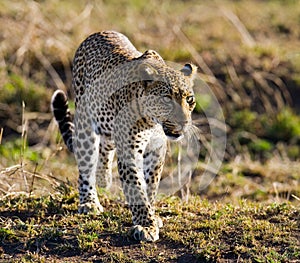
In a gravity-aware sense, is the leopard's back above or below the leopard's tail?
above

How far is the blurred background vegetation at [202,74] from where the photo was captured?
10508mm

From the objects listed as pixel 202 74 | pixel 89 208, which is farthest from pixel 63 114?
pixel 202 74

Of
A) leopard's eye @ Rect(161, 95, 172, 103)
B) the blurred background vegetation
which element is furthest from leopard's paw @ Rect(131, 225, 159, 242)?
the blurred background vegetation

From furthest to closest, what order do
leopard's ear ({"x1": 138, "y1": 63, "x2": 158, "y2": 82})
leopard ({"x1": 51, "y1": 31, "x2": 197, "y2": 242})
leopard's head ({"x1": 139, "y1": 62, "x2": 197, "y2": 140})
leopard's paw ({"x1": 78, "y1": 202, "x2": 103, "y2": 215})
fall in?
leopard's paw ({"x1": 78, "y1": 202, "x2": 103, "y2": 215}), leopard's ear ({"x1": 138, "y1": 63, "x2": 158, "y2": 82}), leopard ({"x1": 51, "y1": 31, "x2": 197, "y2": 242}), leopard's head ({"x1": 139, "y1": 62, "x2": 197, "y2": 140})

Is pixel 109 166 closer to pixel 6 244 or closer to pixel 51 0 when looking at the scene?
pixel 6 244

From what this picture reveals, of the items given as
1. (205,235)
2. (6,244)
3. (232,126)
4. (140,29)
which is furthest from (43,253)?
(140,29)

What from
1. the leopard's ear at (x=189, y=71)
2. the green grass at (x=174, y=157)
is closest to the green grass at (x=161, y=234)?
the green grass at (x=174, y=157)

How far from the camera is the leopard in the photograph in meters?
6.01

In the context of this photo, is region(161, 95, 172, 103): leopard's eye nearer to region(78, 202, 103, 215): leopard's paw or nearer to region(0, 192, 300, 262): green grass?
region(0, 192, 300, 262): green grass

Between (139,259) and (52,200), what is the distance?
61.2 inches

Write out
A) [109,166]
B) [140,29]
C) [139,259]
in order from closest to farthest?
[139,259] < [109,166] < [140,29]

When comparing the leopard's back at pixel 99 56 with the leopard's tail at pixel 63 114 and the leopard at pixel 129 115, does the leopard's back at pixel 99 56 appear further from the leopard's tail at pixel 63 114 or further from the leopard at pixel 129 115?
the leopard's tail at pixel 63 114

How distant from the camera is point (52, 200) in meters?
7.13

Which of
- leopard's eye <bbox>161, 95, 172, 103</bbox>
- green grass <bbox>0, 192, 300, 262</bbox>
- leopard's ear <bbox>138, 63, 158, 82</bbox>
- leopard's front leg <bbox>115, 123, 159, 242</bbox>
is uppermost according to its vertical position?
leopard's ear <bbox>138, 63, 158, 82</bbox>
